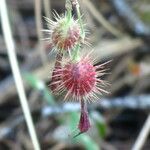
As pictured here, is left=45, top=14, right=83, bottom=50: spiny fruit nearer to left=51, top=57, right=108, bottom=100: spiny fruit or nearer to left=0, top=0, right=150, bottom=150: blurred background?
left=51, top=57, right=108, bottom=100: spiny fruit

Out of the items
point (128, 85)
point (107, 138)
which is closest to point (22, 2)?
point (128, 85)

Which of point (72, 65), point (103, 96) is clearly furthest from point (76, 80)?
point (103, 96)

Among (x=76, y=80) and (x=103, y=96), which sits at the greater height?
(x=76, y=80)

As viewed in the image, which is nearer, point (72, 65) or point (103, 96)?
point (72, 65)

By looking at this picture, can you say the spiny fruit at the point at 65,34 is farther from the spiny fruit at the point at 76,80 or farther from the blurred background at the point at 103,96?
the blurred background at the point at 103,96

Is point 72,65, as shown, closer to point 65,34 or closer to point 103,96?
point 65,34
